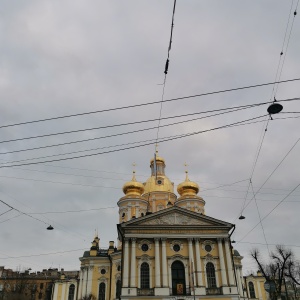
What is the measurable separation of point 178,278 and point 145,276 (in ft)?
10.4

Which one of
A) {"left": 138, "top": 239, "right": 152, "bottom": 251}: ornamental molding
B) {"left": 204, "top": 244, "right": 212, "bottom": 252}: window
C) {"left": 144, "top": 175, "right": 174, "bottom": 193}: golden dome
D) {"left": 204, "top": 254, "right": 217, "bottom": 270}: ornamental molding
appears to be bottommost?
{"left": 204, "top": 254, "right": 217, "bottom": 270}: ornamental molding

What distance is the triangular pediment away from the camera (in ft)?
110

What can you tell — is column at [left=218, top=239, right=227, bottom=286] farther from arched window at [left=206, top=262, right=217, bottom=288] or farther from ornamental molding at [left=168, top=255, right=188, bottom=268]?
ornamental molding at [left=168, top=255, right=188, bottom=268]

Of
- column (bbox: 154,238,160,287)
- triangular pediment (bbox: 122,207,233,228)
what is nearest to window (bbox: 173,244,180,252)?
column (bbox: 154,238,160,287)

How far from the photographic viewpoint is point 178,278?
31.5 meters

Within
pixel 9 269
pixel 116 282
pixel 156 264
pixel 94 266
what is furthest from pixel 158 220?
pixel 9 269

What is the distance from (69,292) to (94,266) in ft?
30.1

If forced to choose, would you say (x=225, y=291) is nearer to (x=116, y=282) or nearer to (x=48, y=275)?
(x=116, y=282)

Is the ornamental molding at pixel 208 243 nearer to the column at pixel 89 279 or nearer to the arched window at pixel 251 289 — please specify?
the column at pixel 89 279

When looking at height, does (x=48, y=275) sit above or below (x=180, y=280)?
above

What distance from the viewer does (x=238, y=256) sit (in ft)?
141

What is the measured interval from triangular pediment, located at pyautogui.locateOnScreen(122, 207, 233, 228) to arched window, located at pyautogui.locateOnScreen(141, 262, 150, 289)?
12.9ft

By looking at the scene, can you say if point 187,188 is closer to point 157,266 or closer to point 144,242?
point 144,242

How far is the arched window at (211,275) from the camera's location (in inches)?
1225
